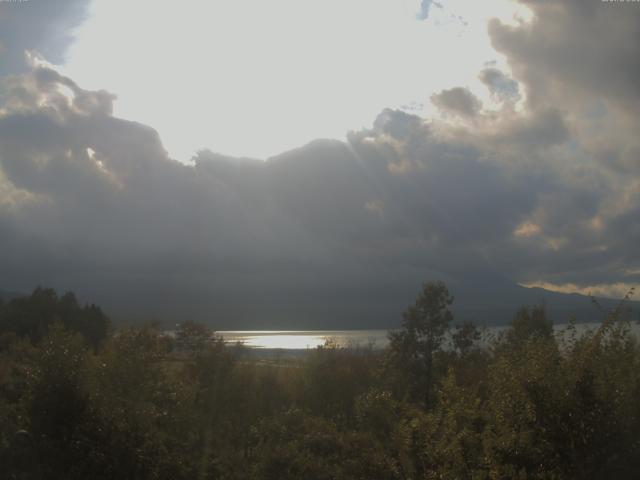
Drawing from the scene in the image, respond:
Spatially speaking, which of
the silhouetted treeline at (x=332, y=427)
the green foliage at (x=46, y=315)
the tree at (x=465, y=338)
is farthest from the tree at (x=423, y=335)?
the green foliage at (x=46, y=315)

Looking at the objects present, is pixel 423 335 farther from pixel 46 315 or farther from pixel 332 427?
pixel 46 315

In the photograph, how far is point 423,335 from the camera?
3188 centimetres

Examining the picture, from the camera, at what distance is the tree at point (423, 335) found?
104ft

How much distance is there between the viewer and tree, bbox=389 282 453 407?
104 feet

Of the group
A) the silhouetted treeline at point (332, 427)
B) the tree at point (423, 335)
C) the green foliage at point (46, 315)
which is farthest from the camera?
the green foliage at point (46, 315)

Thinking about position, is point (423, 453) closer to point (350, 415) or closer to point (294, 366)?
point (350, 415)

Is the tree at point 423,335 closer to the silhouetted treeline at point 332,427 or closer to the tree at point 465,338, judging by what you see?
the tree at point 465,338

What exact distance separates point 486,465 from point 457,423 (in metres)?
1.82

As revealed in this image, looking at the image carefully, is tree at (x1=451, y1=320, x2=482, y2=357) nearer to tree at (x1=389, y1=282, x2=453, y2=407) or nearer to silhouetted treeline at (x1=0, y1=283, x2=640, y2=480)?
tree at (x1=389, y1=282, x2=453, y2=407)

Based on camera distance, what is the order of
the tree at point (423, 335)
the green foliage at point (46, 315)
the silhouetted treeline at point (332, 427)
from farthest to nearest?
1. the green foliage at point (46, 315)
2. the tree at point (423, 335)
3. the silhouetted treeline at point (332, 427)

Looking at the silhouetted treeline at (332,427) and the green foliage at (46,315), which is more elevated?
the green foliage at (46,315)

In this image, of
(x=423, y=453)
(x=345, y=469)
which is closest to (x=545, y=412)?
(x=423, y=453)

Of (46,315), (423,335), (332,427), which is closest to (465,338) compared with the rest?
(423,335)

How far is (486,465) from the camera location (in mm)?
11117
